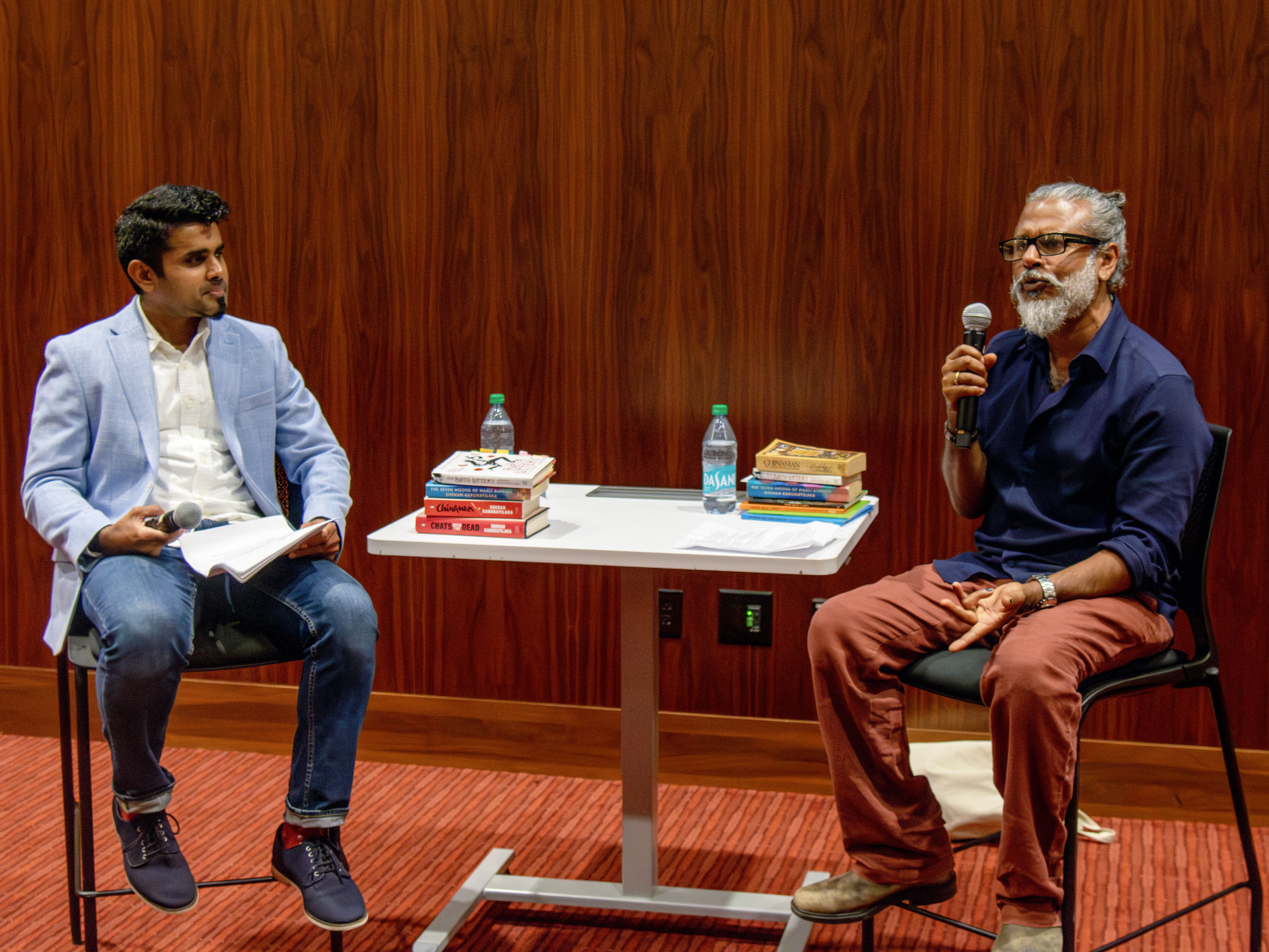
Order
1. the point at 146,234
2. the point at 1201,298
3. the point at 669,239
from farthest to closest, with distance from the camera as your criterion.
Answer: the point at 669,239, the point at 1201,298, the point at 146,234

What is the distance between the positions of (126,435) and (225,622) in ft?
1.34

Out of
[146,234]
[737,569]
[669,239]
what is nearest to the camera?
[737,569]

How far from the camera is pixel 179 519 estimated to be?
7.59ft

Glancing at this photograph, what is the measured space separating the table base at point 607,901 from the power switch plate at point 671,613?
743mm

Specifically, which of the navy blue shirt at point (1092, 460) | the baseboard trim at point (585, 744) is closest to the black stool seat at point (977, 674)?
the navy blue shirt at point (1092, 460)

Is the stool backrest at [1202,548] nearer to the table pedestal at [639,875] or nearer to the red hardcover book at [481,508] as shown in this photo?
the table pedestal at [639,875]

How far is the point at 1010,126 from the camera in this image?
299 cm

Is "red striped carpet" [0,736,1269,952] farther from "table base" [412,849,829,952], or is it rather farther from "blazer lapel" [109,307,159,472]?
"blazer lapel" [109,307,159,472]

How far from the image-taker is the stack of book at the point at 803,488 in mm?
2588

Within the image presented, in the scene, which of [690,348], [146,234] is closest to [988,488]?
[690,348]

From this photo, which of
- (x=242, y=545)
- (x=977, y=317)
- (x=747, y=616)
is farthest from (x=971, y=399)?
(x=242, y=545)

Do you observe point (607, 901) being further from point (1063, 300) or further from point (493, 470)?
point (1063, 300)

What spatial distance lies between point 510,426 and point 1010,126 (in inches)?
53.0

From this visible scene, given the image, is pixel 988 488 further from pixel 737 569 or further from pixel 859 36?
pixel 859 36
